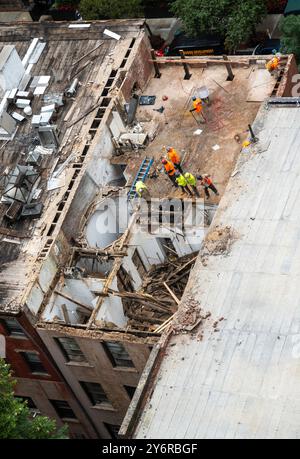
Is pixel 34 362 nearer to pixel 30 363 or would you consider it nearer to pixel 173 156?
pixel 30 363

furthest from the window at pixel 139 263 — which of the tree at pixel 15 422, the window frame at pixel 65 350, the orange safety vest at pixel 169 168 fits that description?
the tree at pixel 15 422

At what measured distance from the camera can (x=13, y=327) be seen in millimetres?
47000

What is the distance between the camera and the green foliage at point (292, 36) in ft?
201

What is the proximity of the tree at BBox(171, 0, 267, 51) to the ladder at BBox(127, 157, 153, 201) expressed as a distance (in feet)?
60.4

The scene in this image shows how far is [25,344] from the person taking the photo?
1877 inches

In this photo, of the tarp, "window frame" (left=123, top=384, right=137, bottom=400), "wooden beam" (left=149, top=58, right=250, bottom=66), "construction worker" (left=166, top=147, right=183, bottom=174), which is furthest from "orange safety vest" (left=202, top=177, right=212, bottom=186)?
the tarp

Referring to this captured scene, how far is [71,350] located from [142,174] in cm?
1139

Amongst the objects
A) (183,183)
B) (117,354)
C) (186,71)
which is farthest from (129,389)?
(186,71)

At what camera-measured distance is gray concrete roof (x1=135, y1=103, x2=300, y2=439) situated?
119 ft

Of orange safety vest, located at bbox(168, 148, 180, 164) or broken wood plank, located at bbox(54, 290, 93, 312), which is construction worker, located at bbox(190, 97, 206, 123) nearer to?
orange safety vest, located at bbox(168, 148, 180, 164)

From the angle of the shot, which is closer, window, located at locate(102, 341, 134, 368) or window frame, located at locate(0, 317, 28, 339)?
window, located at locate(102, 341, 134, 368)

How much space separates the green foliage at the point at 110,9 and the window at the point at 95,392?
34.1 meters

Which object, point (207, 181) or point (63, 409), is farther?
point (63, 409)

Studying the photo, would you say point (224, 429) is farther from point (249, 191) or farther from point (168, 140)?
point (168, 140)
